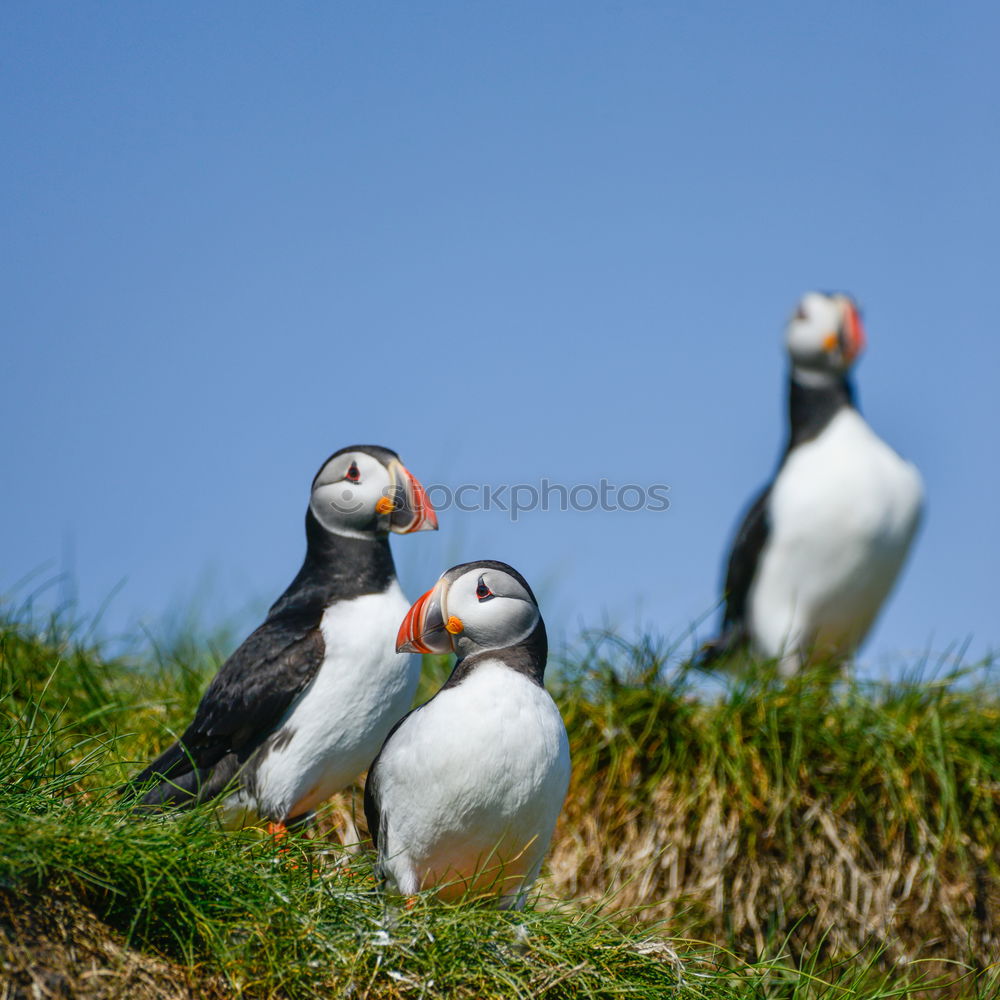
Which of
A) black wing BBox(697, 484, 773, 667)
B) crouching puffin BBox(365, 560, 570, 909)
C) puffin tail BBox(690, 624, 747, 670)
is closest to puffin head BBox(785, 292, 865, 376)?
black wing BBox(697, 484, 773, 667)

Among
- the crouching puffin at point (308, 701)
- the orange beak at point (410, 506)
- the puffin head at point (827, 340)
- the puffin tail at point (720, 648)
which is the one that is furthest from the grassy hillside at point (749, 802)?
the puffin head at point (827, 340)

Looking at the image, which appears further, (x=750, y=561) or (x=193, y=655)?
(x=750, y=561)

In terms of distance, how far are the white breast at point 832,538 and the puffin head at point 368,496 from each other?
10.4ft

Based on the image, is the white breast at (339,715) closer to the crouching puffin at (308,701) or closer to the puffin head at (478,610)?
the crouching puffin at (308,701)

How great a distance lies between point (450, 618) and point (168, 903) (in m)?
1.06

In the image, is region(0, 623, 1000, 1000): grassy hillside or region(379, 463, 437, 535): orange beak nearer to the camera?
region(379, 463, 437, 535): orange beak

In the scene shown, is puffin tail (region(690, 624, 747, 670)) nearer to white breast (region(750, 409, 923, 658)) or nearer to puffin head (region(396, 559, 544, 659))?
white breast (region(750, 409, 923, 658))

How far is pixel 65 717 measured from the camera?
4812mm

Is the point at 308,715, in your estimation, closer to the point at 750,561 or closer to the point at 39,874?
the point at 39,874

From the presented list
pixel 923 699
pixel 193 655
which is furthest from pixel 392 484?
pixel 923 699

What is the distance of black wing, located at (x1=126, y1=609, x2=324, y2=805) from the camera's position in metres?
3.85

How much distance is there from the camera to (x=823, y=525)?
6.64 meters

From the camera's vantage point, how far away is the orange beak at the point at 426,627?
11.2ft

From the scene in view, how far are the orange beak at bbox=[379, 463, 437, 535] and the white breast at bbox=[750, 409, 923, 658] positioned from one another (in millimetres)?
3143
